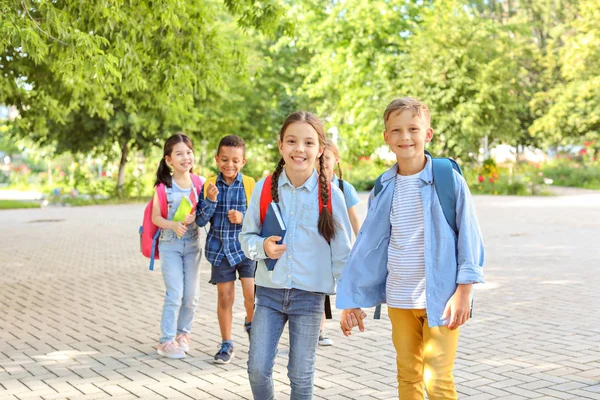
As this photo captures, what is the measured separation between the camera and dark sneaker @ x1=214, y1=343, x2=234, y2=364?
6047mm

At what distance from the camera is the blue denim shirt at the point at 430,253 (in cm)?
338

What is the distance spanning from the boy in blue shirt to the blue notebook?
1.30 ft

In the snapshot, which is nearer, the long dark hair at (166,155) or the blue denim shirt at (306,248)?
the blue denim shirt at (306,248)

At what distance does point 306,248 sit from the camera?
3.86 m

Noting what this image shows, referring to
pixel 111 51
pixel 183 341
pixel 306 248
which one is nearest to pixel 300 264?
pixel 306 248

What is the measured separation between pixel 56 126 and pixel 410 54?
13.9 metres

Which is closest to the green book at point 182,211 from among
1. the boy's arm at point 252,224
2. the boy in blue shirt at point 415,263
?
the boy's arm at point 252,224

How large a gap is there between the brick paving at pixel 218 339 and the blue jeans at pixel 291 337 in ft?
4.48

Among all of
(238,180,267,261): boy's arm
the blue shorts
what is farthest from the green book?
(238,180,267,261): boy's arm

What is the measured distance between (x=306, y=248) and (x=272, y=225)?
7.6 inches

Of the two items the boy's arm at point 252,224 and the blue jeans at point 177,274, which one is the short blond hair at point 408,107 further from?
the blue jeans at point 177,274

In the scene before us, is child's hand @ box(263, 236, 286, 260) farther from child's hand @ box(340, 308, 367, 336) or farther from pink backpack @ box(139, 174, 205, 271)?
pink backpack @ box(139, 174, 205, 271)

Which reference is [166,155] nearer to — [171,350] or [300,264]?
[171,350]

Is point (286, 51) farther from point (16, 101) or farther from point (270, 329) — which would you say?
point (270, 329)
